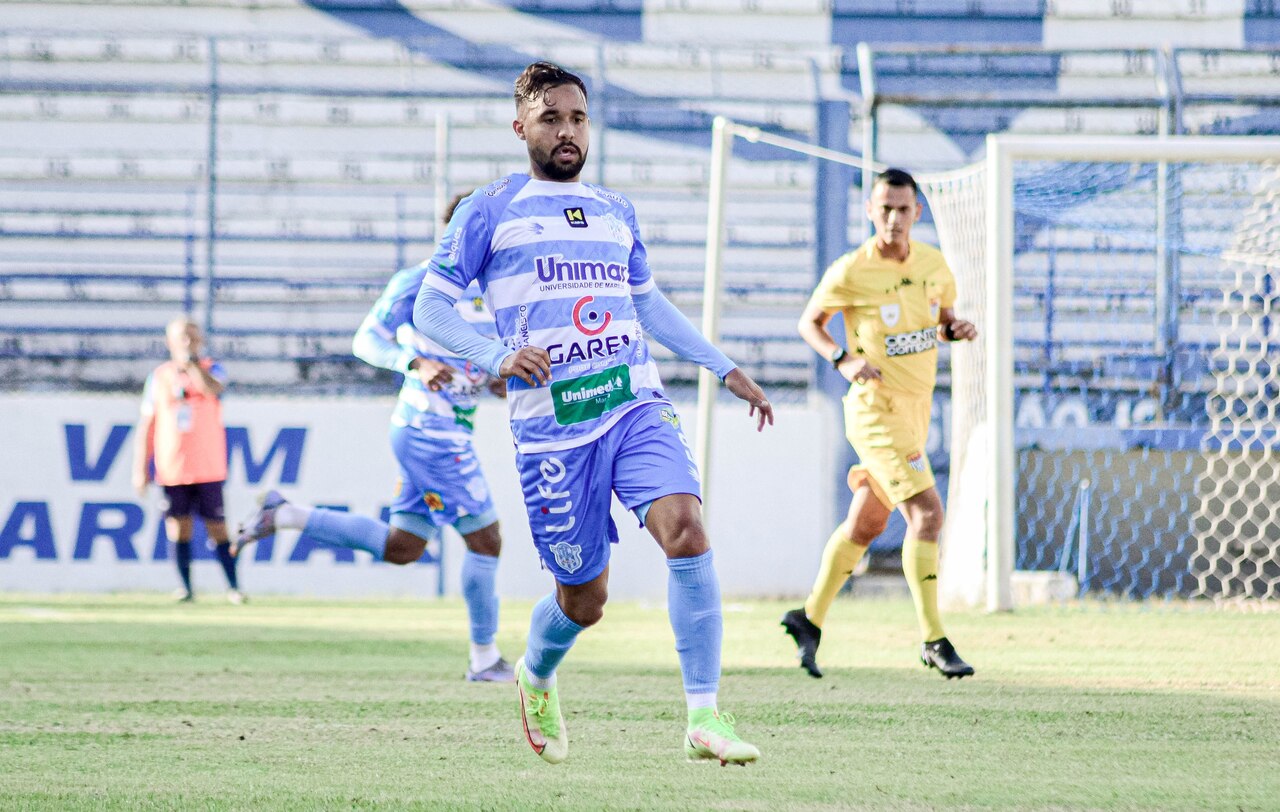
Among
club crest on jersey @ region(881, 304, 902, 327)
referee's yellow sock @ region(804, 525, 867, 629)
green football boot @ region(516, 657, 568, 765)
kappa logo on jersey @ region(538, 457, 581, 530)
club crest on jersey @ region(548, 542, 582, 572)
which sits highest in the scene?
club crest on jersey @ region(881, 304, 902, 327)

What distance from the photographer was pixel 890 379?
7.03m

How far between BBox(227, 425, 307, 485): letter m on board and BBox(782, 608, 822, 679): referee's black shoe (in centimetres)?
563

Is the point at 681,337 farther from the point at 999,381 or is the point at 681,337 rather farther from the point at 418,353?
the point at 999,381

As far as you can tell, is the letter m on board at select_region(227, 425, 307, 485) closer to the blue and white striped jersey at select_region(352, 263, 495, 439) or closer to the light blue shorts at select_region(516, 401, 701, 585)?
the blue and white striped jersey at select_region(352, 263, 495, 439)

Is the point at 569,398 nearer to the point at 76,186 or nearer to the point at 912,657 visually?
the point at 912,657

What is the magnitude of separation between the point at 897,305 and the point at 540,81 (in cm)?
299

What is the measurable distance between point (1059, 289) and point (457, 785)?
9875 mm

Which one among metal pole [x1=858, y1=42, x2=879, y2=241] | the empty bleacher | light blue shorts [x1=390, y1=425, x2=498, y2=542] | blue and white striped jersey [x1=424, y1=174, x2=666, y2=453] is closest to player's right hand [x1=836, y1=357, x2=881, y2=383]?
light blue shorts [x1=390, y1=425, x2=498, y2=542]

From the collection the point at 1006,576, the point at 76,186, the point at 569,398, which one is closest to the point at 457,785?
the point at 569,398

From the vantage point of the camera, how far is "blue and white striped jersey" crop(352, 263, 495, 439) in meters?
6.81

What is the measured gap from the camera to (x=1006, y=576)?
377 inches

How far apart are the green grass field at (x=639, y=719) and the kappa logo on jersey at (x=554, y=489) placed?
2.15ft

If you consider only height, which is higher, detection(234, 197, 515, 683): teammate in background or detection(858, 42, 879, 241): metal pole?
detection(858, 42, 879, 241): metal pole

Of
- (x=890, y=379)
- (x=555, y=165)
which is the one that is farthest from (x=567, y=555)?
(x=890, y=379)
